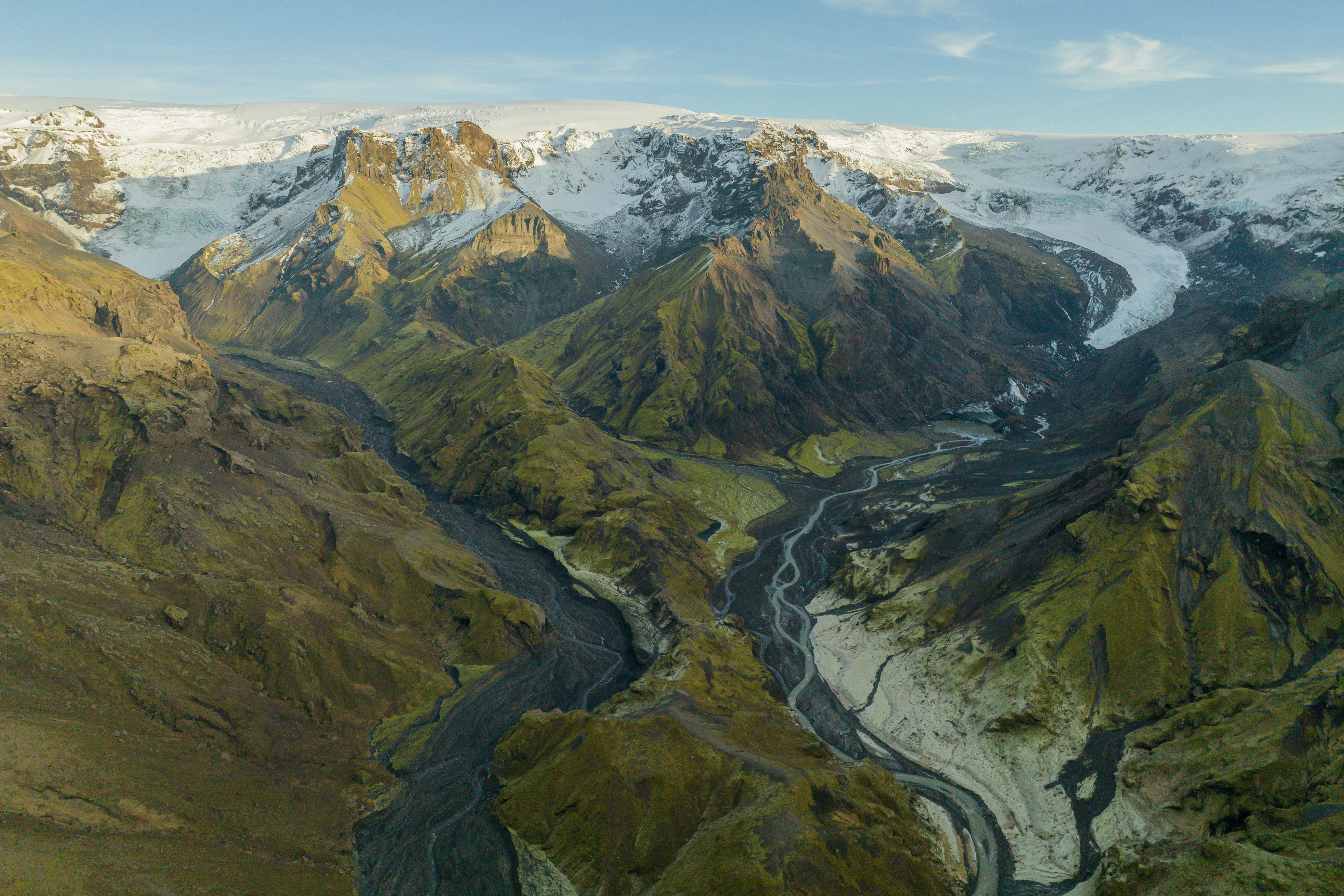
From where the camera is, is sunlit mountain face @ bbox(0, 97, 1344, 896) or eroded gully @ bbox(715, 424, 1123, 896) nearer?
sunlit mountain face @ bbox(0, 97, 1344, 896)

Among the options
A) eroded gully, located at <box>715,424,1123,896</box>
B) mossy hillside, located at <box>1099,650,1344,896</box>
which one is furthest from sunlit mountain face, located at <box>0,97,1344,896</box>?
eroded gully, located at <box>715,424,1123,896</box>

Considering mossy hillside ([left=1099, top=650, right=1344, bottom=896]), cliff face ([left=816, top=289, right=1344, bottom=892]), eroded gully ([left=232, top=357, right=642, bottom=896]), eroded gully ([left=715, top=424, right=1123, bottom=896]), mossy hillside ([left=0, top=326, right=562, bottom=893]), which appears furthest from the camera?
eroded gully ([left=715, top=424, right=1123, bottom=896])

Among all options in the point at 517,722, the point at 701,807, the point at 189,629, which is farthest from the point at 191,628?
the point at 701,807

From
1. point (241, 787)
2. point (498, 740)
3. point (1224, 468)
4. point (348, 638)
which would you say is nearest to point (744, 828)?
point (498, 740)

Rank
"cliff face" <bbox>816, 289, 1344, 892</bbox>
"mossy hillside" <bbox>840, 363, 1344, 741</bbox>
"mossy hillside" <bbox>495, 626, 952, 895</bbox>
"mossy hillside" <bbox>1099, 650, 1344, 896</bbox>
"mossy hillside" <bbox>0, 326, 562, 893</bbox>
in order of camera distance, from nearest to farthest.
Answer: "mossy hillside" <bbox>1099, 650, 1344, 896</bbox> < "mossy hillside" <bbox>0, 326, 562, 893</bbox> < "mossy hillside" <bbox>495, 626, 952, 895</bbox> < "cliff face" <bbox>816, 289, 1344, 892</bbox> < "mossy hillside" <bbox>840, 363, 1344, 741</bbox>

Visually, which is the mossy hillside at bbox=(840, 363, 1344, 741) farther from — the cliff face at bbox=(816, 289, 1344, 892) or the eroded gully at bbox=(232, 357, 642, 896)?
the eroded gully at bbox=(232, 357, 642, 896)

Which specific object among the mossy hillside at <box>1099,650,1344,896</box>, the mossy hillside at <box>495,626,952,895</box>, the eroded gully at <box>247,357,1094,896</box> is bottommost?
the eroded gully at <box>247,357,1094,896</box>

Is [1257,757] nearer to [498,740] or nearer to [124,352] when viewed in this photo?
[498,740]

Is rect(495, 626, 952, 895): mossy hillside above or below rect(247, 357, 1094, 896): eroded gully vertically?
above

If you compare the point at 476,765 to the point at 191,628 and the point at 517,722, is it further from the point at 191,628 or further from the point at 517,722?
the point at 191,628
